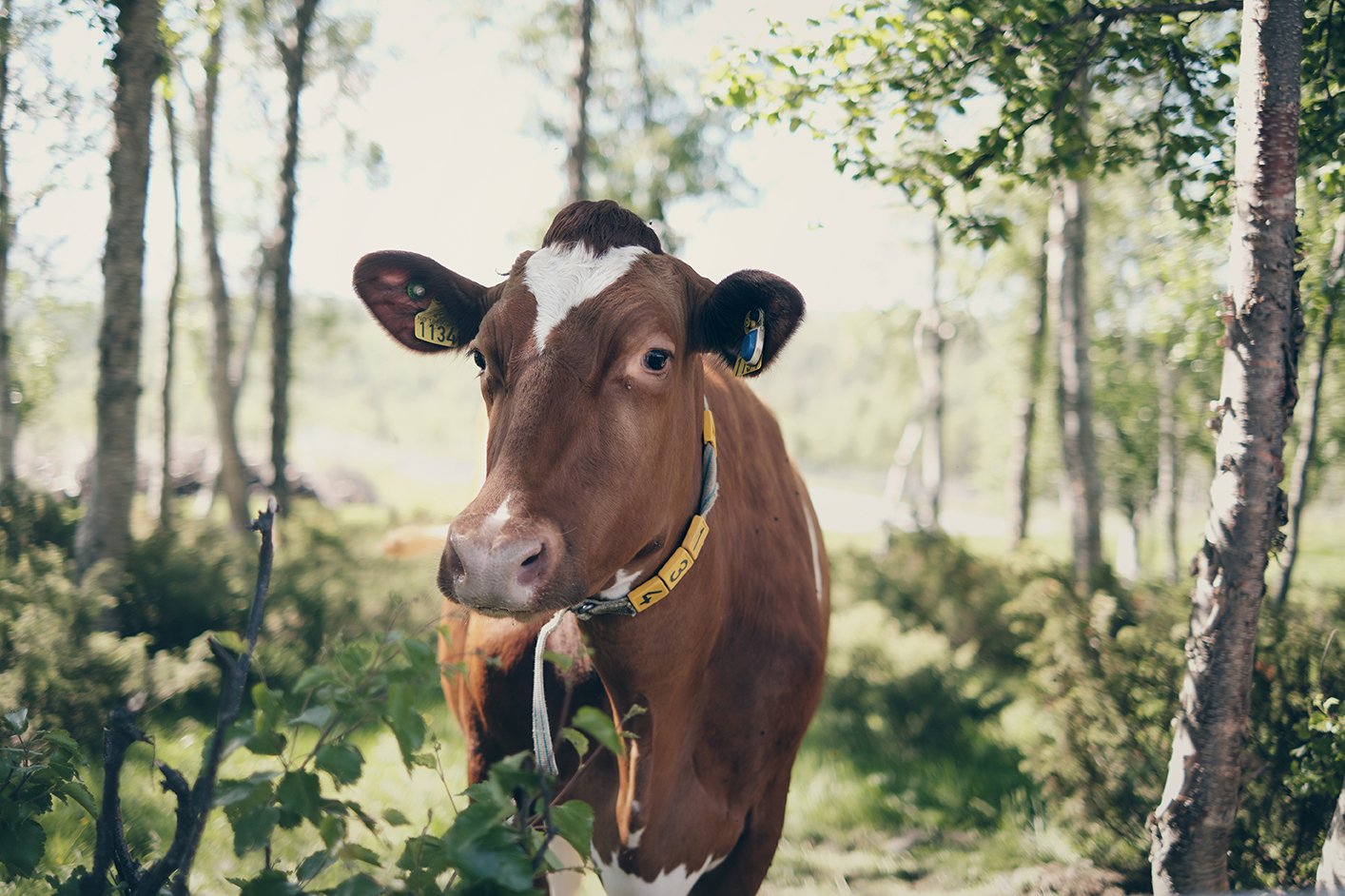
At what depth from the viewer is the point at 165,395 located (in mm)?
12109

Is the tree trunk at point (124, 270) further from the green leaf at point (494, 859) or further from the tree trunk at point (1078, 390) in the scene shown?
the tree trunk at point (1078, 390)

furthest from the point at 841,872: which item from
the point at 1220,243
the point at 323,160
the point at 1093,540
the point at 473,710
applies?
the point at 323,160

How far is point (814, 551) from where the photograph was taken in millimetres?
3154

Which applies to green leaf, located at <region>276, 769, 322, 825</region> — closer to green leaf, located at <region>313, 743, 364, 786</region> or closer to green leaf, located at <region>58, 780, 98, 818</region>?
green leaf, located at <region>313, 743, 364, 786</region>

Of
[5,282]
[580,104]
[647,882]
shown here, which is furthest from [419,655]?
[5,282]

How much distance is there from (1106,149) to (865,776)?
15.0 feet

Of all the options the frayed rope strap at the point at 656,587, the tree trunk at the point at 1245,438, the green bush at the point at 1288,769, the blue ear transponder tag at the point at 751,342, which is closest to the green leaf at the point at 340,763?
the frayed rope strap at the point at 656,587

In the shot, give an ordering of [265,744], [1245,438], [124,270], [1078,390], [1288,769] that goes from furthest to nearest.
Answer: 1. [1078,390]
2. [124,270]
3. [1288,769]
4. [1245,438]
5. [265,744]

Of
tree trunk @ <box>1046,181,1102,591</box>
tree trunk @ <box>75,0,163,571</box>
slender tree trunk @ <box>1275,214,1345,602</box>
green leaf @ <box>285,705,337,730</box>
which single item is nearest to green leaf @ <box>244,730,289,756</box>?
green leaf @ <box>285,705,337,730</box>

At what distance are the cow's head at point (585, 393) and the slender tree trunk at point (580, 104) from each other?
8.18 m

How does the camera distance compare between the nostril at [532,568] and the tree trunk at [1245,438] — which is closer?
the nostril at [532,568]

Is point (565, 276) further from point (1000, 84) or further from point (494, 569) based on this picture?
point (1000, 84)

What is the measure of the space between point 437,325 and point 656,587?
107cm

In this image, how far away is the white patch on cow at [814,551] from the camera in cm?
302
